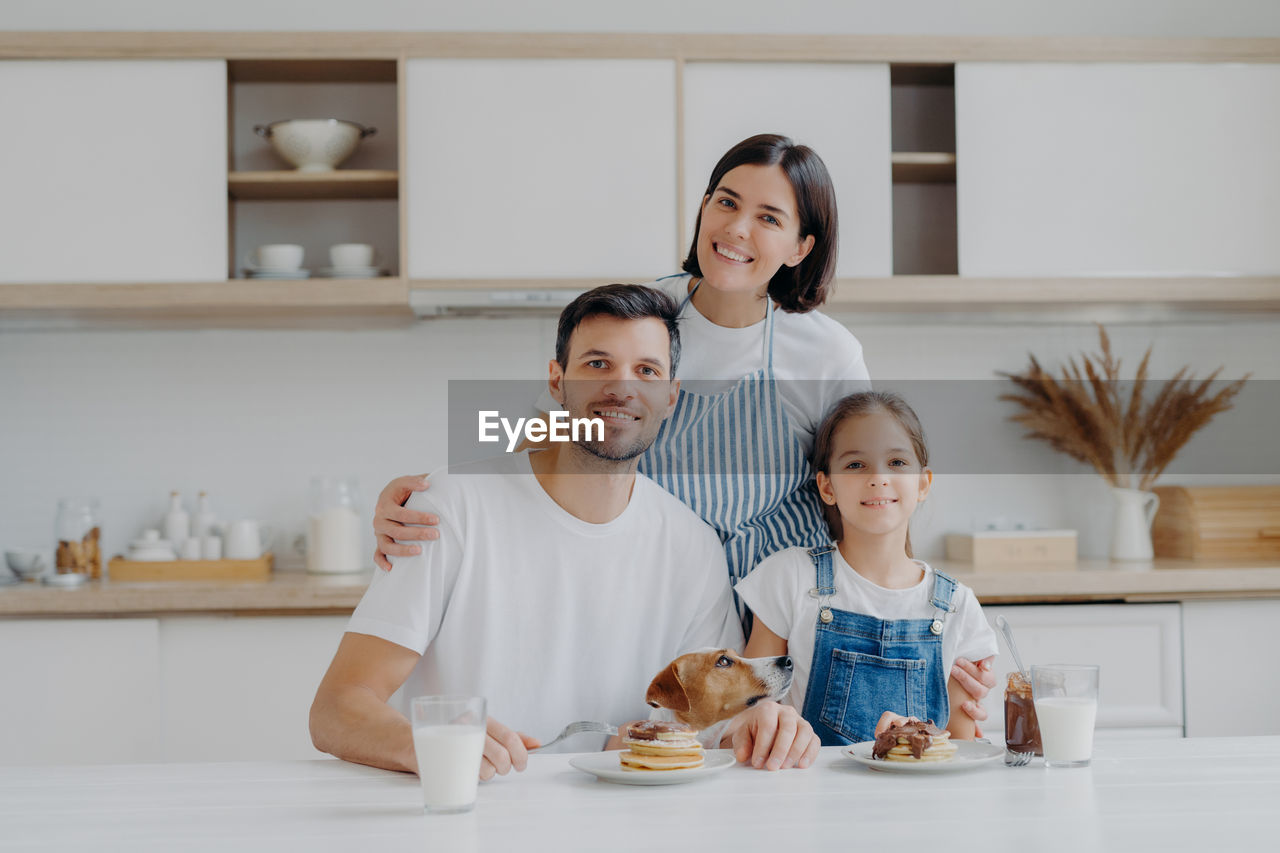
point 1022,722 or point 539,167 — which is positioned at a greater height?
point 539,167

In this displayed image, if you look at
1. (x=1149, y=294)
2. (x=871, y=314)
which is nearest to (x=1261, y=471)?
(x=1149, y=294)

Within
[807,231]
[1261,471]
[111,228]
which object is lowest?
[1261,471]

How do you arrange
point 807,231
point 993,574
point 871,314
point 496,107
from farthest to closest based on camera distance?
point 871,314 → point 496,107 → point 993,574 → point 807,231

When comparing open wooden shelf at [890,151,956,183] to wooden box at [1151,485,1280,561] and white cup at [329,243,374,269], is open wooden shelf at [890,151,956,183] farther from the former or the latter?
white cup at [329,243,374,269]

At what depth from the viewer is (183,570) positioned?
267cm

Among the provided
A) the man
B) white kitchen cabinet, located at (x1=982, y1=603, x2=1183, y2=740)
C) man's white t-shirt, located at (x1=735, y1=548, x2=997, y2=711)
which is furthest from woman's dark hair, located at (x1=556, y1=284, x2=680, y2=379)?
white kitchen cabinet, located at (x1=982, y1=603, x2=1183, y2=740)

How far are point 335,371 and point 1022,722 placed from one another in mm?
2284

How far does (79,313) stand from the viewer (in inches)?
109

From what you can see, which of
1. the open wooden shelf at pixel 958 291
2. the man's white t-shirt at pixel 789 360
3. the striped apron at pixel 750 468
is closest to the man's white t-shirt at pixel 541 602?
the striped apron at pixel 750 468

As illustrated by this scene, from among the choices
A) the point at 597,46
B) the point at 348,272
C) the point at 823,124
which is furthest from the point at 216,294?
the point at 823,124

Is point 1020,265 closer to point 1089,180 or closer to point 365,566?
point 1089,180

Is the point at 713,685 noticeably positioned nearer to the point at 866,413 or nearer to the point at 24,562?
the point at 866,413

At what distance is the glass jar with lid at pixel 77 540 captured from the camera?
2697mm

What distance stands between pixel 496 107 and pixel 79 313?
119cm
